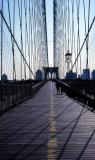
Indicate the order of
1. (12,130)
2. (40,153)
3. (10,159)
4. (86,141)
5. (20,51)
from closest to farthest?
(10,159) → (40,153) → (86,141) → (12,130) → (20,51)

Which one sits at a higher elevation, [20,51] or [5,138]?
[20,51]

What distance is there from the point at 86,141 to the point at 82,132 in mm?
1415

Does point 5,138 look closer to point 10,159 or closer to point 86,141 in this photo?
point 86,141

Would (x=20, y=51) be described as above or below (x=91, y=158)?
above

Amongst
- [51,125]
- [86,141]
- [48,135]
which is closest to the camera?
[86,141]

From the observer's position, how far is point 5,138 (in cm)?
802

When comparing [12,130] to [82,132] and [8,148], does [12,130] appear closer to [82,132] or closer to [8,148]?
[82,132]

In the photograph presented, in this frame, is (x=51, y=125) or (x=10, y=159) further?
(x=51, y=125)

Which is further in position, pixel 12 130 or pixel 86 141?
pixel 12 130

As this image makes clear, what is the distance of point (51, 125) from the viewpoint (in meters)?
10.6

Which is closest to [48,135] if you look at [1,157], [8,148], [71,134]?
[71,134]

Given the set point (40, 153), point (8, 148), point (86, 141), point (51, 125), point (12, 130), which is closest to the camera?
point (40, 153)

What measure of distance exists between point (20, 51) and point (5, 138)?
22.7 meters

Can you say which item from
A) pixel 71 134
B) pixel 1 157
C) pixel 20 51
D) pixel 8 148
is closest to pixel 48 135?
pixel 71 134
